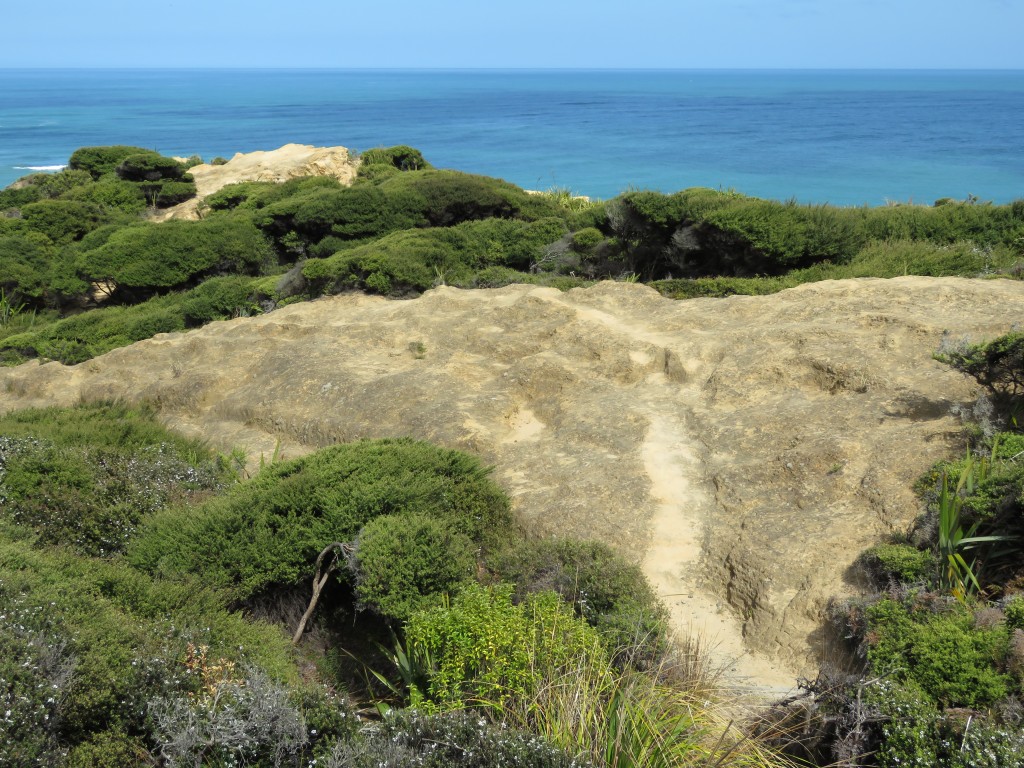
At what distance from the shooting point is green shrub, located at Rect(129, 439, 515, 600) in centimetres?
675

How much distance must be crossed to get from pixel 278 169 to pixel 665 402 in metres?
27.3

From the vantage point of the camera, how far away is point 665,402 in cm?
971

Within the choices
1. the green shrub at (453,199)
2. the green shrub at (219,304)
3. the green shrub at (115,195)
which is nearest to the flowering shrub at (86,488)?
the green shrub at (219,304)

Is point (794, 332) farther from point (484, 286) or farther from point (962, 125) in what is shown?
point (962, 125)

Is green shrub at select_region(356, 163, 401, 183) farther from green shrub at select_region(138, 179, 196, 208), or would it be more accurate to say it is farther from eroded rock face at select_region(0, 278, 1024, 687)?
eroded rock face at select_region(0, 278, 1024, 687)

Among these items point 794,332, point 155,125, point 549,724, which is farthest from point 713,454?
point 155,125

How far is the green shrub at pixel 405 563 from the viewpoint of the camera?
6102mm

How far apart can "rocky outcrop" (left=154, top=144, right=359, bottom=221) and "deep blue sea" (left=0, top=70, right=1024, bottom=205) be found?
14.8 meters

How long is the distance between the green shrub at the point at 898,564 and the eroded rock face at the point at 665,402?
247mm

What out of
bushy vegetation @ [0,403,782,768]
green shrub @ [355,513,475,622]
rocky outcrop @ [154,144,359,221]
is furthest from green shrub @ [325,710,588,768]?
rocky outcrop @ [154,144,359,221]

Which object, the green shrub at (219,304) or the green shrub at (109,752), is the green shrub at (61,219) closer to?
the green shrub at (219,304)

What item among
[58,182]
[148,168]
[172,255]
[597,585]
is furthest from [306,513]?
[58,182]

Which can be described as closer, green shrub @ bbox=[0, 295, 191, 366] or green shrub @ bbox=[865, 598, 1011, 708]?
green shrub @ bbox=[865, 598, 1011, 708]

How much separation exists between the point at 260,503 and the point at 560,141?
71.7 m
